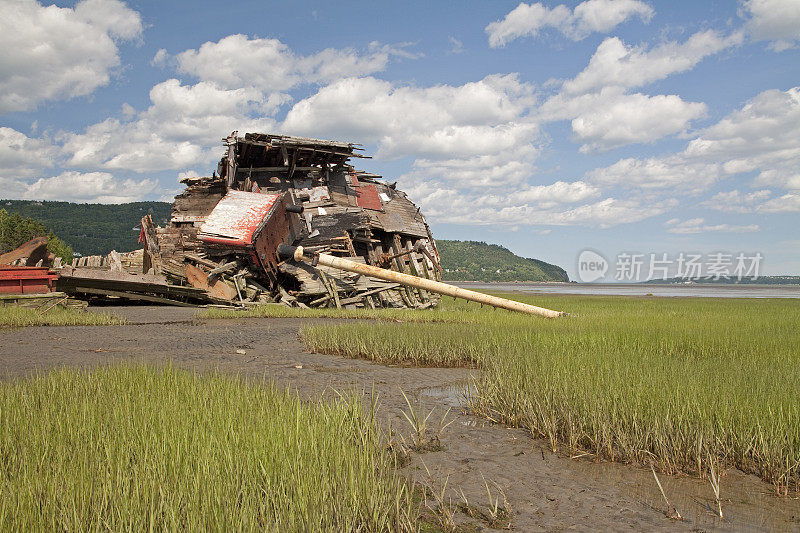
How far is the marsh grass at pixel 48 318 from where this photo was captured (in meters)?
10.8

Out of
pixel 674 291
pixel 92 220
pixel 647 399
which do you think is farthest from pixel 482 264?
pixel 647 399

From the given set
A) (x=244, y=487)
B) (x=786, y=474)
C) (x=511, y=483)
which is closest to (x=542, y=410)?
(x=511, y=483)

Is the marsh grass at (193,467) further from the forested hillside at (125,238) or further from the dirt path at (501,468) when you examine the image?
the forested hillside at (125,238)

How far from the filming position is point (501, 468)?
3.77 meters

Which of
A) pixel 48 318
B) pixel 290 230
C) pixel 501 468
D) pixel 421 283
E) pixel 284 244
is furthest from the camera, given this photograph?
pixel 290 230

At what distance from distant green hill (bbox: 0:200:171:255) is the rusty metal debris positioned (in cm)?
7220

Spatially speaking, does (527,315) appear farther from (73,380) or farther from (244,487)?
(244,487)

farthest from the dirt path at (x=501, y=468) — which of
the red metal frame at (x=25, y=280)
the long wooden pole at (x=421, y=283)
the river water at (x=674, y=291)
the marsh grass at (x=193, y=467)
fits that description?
the river water at (x=674, y=291)

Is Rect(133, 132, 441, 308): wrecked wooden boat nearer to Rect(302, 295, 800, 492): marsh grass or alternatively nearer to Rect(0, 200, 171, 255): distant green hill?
Rect(302, 295, 800, 492): marsh grass

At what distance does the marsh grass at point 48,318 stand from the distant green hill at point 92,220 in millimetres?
79863

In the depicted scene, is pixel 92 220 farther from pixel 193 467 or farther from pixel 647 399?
pixel 647 399

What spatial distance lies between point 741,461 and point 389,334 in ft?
19.7

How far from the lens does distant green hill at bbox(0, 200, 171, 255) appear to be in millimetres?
89625

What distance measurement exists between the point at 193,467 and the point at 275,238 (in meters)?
15.2
